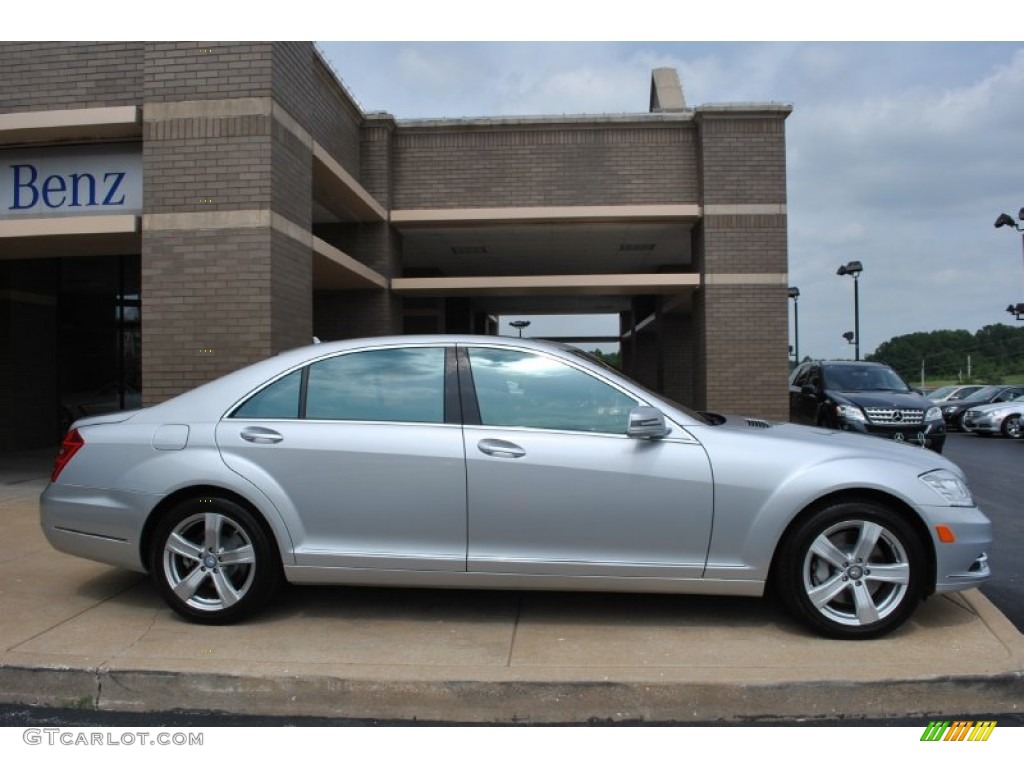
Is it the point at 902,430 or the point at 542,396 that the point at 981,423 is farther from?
the point at 542,396

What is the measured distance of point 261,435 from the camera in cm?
405

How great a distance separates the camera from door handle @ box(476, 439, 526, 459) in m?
3.86

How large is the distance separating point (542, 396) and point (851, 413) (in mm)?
7793

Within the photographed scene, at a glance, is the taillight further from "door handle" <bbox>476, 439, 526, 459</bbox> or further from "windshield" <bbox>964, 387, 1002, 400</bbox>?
"windshield" <bbox>964, 387, 1002, 400</bbox>

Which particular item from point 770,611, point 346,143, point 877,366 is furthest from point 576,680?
point 877,366

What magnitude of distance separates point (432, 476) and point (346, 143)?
7.94m

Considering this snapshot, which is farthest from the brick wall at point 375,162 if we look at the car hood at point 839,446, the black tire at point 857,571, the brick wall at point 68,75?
the black tire at point 857,571

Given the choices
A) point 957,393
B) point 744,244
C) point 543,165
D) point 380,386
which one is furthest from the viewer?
point 957,393

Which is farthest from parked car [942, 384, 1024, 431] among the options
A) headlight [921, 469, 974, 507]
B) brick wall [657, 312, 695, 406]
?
headlight [921, 469, 974, 507]

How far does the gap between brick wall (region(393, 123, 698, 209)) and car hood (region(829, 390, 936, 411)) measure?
12.2 ft

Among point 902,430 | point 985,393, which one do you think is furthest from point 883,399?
point 985,393
